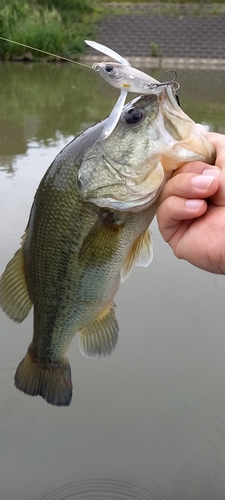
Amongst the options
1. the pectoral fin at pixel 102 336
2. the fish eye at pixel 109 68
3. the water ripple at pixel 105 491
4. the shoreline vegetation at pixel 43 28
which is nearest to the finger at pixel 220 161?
the fish eye at pixel 109 68

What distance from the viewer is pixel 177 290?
10.5 ft

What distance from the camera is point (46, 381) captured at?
164 centimetres

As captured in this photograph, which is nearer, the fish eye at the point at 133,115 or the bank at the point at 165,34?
the fish eye at the point at 133,115

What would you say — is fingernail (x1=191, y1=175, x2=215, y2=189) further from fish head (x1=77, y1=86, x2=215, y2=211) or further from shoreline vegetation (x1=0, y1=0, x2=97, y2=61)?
shoreline vegetation (x1=0, y1=0, x2=97, y2=61)

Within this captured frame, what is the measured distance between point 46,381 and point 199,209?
0.88m

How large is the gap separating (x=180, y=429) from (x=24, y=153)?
439cm

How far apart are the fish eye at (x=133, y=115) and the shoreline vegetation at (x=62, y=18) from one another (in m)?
17.7

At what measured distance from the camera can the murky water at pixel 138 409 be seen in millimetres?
2061

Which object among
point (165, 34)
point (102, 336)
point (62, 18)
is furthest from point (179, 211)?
point (62, 18)

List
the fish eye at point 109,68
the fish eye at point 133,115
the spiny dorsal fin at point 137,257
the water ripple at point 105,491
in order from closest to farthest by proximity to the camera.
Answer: the fish eye at point 109,68
the fish eye at point 133,115
the spiny dorsal fin at point 137,257
the water ripple at point 105,491

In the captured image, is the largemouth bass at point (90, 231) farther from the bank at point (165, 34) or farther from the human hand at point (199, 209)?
the bank at point (165, 34)

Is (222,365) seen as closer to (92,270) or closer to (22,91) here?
(92,270)

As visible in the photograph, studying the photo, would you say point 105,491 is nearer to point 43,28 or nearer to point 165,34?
point 43,28

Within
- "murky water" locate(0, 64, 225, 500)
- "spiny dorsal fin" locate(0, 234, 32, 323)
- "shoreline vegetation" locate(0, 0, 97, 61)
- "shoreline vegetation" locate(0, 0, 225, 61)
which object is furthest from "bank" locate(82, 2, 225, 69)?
"spiny dorsal fin" locate(0, 234, 32, 323)
